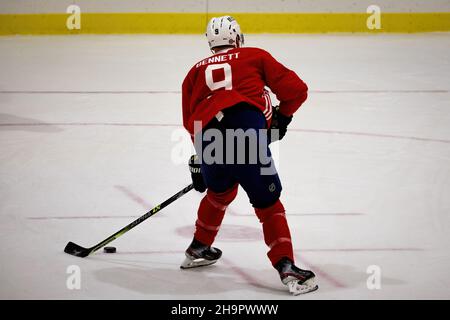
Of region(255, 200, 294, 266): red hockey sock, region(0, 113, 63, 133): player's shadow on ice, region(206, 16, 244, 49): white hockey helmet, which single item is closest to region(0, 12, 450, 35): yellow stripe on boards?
region(0, 113, 63, 133): player's shadow on ice

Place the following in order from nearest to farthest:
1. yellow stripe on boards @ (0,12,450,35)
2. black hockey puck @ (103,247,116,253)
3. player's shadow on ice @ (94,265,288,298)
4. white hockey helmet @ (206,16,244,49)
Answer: player's shadow on ice @ (94,265,288,298) < white hockey helmet @ (206,16,244,49) < black hockey puck @ (103,247,116,253) < yellow stripe on boards @ (0,12,450,35)

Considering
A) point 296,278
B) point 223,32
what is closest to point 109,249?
point 296,278

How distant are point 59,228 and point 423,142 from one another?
2.92 meters

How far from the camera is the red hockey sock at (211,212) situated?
403 centimetres

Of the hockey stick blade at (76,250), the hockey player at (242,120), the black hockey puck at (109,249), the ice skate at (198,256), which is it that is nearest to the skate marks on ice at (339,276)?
the hockey player at (242,120)

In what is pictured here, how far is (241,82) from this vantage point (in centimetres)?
390

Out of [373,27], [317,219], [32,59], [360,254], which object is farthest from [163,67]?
[360,254]

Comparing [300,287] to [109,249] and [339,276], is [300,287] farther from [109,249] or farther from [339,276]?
[109,249]

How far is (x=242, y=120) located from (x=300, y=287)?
0.70 metres

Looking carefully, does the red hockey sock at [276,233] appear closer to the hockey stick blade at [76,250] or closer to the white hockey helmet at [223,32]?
the white hockey helmet at [223,32]

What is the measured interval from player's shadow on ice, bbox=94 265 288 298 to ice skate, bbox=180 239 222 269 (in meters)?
0.03

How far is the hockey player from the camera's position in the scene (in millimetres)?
3822

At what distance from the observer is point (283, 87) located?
390cm

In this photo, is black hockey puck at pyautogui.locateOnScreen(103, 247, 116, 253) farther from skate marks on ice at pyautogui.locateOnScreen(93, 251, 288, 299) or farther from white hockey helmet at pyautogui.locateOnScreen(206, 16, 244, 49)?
white hockey helmet at pyautogui.locateOnScreen(206, 16, 244, 49)
